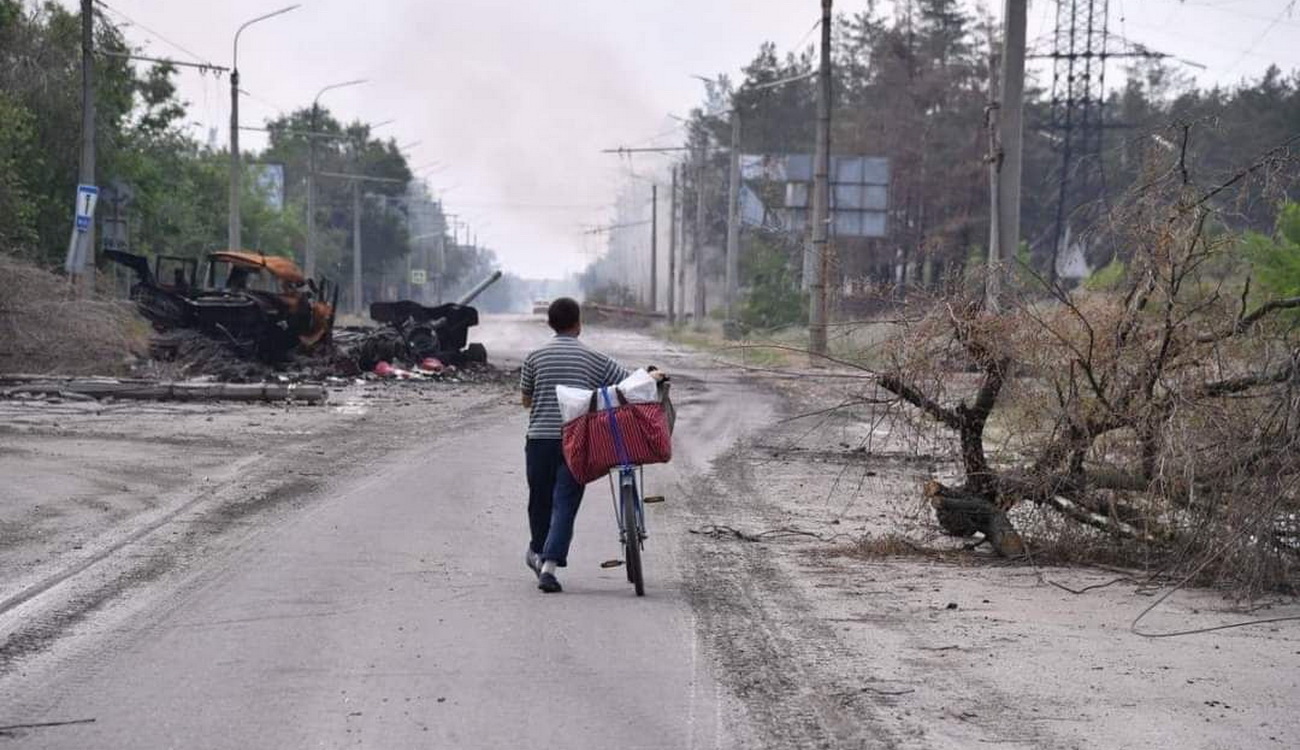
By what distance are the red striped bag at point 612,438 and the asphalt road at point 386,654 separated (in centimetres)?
77

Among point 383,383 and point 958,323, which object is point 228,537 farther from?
point 383,383

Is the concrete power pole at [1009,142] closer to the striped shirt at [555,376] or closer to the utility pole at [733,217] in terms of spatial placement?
the striped shirt at [555,376]

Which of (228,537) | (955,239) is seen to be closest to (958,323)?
(228,537)

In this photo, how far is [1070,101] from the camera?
49.9 meters

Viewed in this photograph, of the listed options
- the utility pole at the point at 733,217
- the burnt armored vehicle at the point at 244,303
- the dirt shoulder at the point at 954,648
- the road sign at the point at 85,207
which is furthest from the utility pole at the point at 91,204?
the utility pole at the point at 733,217

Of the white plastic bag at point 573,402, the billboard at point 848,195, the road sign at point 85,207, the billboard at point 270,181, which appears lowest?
the white plastic bag at point 573,402

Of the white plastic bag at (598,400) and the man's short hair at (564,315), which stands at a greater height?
the man's short hair at (564,315)

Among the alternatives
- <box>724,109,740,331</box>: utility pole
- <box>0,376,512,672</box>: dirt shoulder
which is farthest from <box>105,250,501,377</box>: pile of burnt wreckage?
<box>724,109,740,331</box>: utility pole

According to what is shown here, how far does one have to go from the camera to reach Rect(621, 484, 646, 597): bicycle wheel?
8.98 m

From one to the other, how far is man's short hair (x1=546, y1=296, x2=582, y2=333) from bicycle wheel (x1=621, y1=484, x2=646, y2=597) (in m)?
1.08

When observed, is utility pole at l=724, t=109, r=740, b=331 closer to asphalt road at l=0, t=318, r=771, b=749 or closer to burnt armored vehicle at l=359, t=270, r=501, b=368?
burnt armored vehicle at l=359, t=270, r=501, b=368

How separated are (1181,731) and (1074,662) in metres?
1.25

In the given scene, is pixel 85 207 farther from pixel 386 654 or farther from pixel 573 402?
pixel 386 654

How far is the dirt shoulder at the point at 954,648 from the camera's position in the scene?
6305 mm
